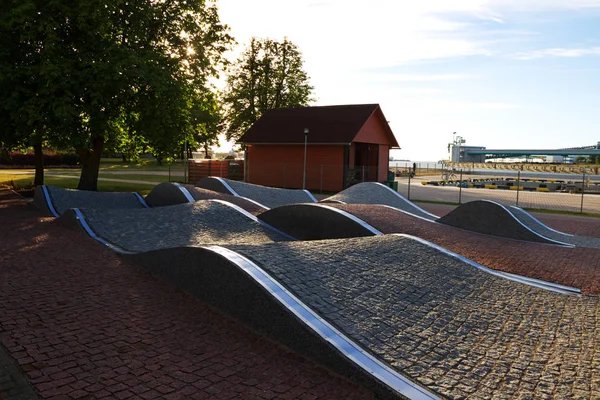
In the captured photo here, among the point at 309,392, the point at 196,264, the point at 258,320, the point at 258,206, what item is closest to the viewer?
the point at 309,392

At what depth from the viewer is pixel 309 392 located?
499 centimetres

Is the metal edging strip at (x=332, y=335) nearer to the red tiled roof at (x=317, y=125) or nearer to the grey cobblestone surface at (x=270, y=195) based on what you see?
the grey cobblestone surface at (x=270, y=195)

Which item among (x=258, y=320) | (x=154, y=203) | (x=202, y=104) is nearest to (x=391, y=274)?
(x=258, y=320)

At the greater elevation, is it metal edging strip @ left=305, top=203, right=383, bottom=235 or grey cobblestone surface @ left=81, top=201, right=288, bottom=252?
metal edging strip @ left=305, top=203, right=383, bottom=235

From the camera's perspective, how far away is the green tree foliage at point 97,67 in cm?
1873

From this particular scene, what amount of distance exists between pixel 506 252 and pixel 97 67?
16305 millimetres

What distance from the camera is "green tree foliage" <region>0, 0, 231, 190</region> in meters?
18.7

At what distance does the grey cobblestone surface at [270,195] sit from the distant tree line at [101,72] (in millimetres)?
4496

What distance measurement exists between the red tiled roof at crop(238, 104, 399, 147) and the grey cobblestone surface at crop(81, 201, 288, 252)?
64.8 ft

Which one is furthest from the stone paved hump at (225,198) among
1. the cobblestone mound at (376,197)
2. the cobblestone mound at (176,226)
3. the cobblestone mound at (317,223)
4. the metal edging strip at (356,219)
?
the metal edging strip at (356,219)

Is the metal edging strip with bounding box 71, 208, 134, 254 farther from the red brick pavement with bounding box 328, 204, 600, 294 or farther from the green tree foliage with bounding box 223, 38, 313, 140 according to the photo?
the green tree foliage with bounding box 223, 38, 313, 140

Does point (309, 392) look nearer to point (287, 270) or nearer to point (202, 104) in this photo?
point (287, 270)

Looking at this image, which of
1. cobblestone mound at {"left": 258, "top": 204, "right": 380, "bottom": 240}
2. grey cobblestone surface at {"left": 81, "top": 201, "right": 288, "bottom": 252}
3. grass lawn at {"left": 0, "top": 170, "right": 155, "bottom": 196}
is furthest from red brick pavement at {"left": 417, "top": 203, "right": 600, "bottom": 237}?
grass lawn at {"left": 0, "top": 170, "right": 155, "bottom": 196}

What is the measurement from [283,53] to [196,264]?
50.4 meters
